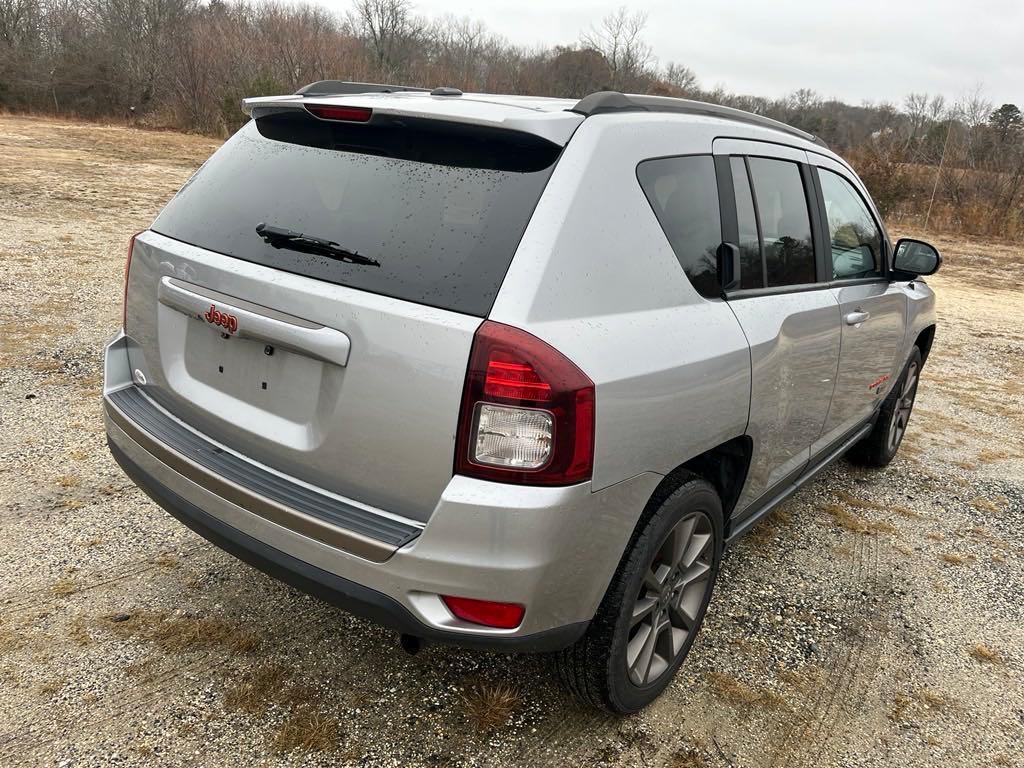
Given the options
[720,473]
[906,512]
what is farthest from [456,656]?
[906,512]

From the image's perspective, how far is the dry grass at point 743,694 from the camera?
254 centimetres

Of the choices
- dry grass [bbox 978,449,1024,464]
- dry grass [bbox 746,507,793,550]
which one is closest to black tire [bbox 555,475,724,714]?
dry grass [bbox 746,507,793,550]

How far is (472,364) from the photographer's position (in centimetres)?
171

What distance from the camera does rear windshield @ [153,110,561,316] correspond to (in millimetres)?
1849

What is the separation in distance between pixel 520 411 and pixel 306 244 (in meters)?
0.80

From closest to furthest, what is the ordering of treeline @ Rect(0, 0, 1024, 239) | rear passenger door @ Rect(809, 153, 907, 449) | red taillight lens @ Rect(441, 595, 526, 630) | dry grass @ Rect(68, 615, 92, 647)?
red taillight lens @ Rect(441, 595, 526, 630), dry grass @ Rect(68, 615, 92, 647), rear passenger door @ Rect(809, 153, 907, 449), treeline @ Rect(0, 0, 1024, 239)

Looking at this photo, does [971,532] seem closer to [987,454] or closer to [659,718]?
[987,454]

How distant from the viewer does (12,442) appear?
3.93 meters

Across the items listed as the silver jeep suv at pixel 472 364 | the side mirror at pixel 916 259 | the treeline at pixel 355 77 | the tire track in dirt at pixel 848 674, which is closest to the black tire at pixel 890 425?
the side mirror at pixel 916 259

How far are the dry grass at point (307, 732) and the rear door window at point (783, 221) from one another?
82.8 inches

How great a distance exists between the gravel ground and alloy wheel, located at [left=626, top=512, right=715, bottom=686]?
0.67 ft

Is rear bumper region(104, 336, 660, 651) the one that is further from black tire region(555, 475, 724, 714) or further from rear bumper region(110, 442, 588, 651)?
black tire region(555, 475, 724, 714)

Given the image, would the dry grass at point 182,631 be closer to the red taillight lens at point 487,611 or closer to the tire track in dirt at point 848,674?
the red taillight lens at point 487,611

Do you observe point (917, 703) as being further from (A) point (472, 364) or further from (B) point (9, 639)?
(B) point (9, 639)
